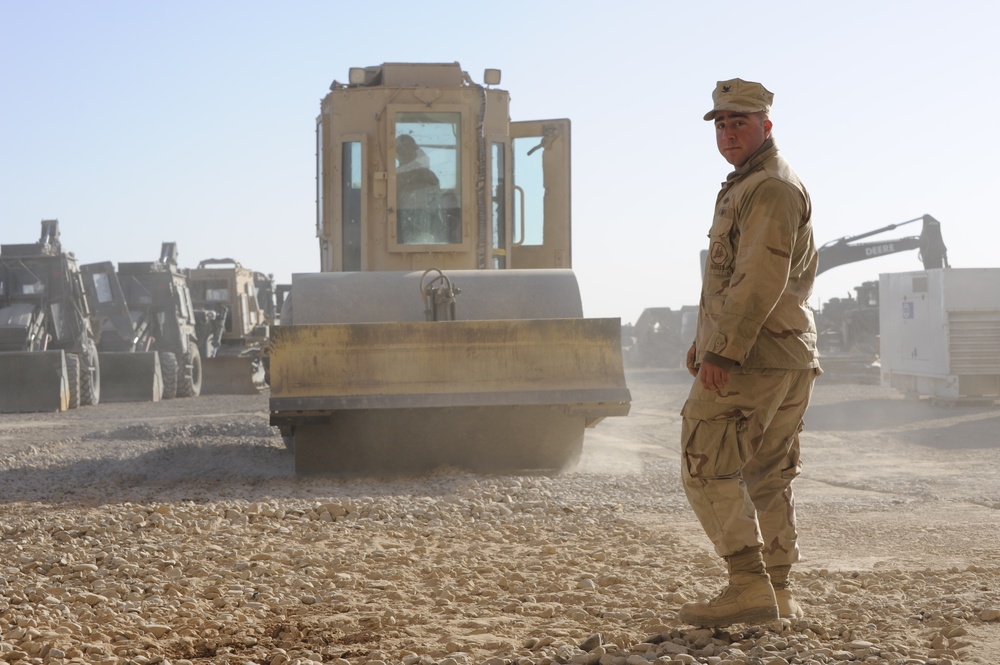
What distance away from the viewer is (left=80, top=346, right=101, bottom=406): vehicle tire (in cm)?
2027

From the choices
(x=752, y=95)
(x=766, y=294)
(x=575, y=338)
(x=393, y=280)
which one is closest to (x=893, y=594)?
(x=766, y=294)

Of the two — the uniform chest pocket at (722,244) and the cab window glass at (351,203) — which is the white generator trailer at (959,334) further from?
the uniform chest pocket at (722,244)

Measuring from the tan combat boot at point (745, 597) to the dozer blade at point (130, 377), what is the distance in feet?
64.9

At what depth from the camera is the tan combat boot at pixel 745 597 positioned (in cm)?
392

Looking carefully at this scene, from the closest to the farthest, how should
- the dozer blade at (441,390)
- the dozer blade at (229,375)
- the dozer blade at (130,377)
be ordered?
1. the dozer blade at (441,390)
2. the dozer blade at (130,377)
3. the dozer blade at (229,375)

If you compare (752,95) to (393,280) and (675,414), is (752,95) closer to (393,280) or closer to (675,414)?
(393,280)

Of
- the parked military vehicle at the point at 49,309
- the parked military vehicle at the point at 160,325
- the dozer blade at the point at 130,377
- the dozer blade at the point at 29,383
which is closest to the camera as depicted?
the dozer blade at the point at 29,383

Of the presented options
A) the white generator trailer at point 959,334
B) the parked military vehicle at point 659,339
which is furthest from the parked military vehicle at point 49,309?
the parked military vehicle at point 659,339

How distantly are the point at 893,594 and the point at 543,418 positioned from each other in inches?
176

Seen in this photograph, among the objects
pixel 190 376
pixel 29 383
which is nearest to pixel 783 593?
pixel 29 383

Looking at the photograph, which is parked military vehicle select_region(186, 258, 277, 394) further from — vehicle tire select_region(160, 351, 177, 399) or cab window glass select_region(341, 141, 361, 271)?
cab window glass select_region(341, 141, 361, 271)

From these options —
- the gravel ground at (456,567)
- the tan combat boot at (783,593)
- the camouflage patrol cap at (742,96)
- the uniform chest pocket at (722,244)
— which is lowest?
the gravel ground at (456,567)

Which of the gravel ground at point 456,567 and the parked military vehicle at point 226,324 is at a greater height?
the parked military vehicle at point 226,324

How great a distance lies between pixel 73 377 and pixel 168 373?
3650mm
